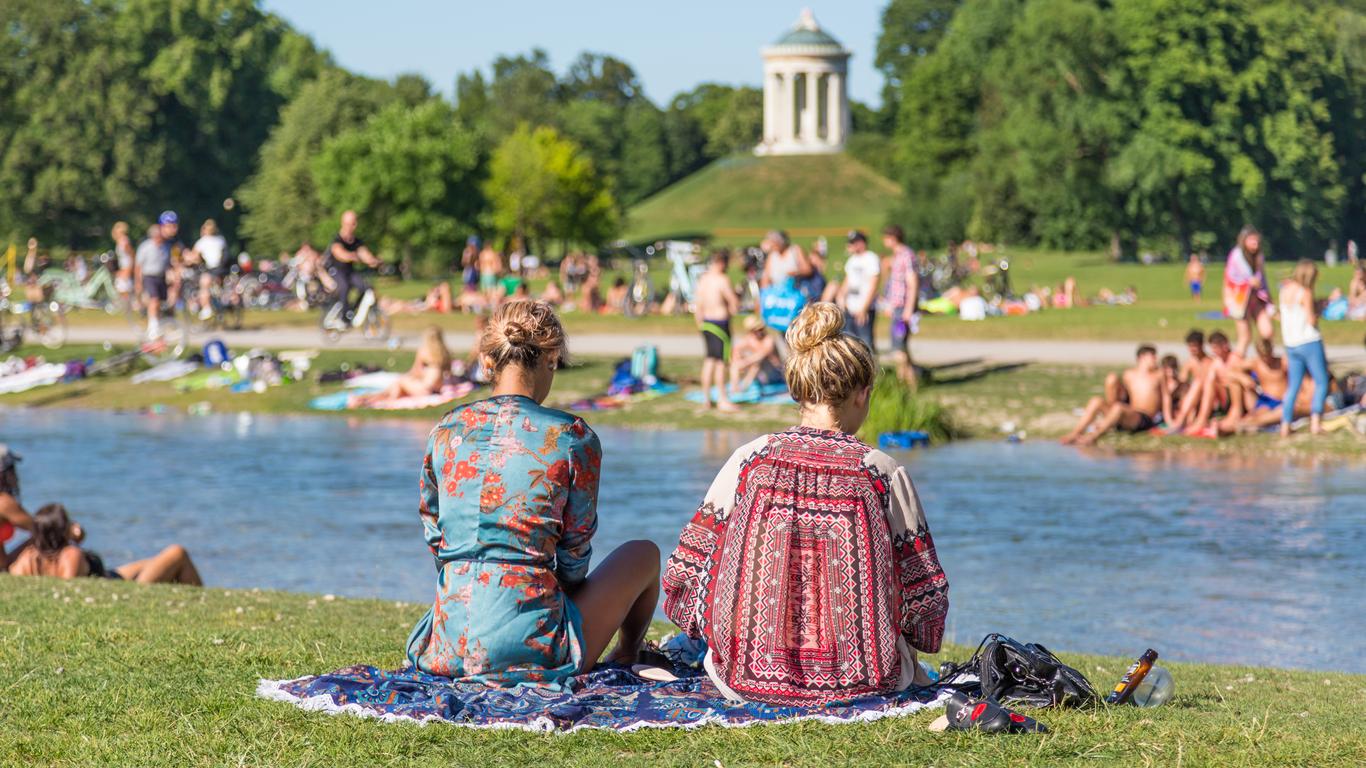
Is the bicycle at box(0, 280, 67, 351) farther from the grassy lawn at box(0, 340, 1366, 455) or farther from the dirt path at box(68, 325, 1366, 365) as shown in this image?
the grassy lawn at box(0, 340, 1366, 455)

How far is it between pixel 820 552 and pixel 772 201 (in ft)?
317

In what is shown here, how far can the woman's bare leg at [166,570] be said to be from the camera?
9859 mm

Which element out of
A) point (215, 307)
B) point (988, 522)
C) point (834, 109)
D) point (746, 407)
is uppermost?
point (834, 109)

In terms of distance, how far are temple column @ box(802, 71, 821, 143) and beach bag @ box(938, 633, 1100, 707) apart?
11892cm

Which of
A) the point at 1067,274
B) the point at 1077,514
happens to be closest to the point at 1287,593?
the point at 1077,514

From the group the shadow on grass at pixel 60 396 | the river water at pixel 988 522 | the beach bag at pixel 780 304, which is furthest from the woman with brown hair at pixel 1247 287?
the shadow on grass at pixel 60 396

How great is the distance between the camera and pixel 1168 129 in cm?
6156

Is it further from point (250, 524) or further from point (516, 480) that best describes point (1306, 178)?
point (516, 480)

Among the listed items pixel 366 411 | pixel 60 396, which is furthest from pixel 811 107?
pixel 366 411

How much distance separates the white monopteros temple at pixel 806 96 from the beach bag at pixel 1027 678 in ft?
388

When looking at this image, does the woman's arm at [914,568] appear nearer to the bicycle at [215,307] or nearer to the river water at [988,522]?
the river water at [988,522]

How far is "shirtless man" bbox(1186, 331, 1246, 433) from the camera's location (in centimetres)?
1662

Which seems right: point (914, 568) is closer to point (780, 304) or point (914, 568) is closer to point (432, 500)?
point (432, 500)

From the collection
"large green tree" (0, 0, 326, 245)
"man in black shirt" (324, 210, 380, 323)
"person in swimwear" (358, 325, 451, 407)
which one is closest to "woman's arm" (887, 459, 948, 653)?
"person in swimwear" (358, 325, 451, 407)
